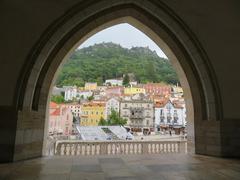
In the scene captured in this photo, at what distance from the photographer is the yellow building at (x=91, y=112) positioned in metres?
7.28

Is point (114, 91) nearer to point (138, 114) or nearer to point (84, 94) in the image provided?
point (84, 94)

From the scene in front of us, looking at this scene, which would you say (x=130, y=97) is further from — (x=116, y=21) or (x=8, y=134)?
(x=8, y=134)

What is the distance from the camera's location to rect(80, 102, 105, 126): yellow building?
7277 mm

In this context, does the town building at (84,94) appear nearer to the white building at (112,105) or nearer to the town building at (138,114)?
the white building at (112,105)

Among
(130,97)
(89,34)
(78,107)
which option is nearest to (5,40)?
(89,34)

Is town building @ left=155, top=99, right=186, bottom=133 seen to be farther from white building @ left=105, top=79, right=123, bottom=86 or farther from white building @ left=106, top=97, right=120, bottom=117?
white building @ left=105, top=79, right=123, bottom=86

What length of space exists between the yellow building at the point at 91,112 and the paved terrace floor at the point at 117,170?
15.0 ft

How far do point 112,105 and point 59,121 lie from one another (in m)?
2.80

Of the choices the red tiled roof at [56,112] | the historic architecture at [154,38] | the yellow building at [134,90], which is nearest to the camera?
the historic architecture at [154,38]

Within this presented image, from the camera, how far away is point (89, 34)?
349cm

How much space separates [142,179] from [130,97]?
5852 millimetres

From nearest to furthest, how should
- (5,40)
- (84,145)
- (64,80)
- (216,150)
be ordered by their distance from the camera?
1. (5,40)
2. (216,150)
3. (84,145)
4. (64,80)

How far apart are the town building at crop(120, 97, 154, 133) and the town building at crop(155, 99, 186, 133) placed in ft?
1.13

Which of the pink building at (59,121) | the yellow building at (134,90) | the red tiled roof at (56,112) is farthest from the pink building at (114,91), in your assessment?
the red tiled roof at (56,112)
